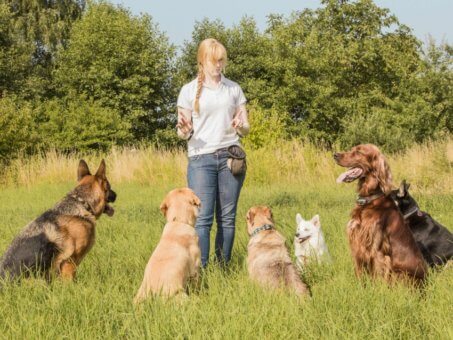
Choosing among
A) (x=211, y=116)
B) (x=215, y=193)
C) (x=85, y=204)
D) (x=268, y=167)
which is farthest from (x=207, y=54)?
(x=268, y=167)

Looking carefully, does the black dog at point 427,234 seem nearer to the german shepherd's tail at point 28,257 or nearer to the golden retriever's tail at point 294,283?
the golden retriever's tail at point 294,283

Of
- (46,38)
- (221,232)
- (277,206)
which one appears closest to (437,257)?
(221,232)

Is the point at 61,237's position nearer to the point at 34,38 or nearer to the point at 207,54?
the point at 207,54

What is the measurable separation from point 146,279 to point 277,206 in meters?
6.69

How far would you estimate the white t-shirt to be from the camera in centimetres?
581

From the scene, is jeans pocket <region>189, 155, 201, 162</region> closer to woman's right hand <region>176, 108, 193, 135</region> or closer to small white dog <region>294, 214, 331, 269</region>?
woman's right hand <region>176, 108, 193, 135</region>

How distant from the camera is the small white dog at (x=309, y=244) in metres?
6.21

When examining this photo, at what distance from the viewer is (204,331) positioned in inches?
144

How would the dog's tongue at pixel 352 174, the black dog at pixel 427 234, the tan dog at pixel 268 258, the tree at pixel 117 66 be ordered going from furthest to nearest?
the tree at pixel 117 66 < the black dog at pixel 427 234 < the dog's tongue at pixel 352 174 < the tan dog at pixel 268 258

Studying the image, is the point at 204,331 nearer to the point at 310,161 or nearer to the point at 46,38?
the point at 310,161

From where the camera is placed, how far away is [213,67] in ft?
18.9

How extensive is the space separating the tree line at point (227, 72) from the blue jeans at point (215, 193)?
88.4ft

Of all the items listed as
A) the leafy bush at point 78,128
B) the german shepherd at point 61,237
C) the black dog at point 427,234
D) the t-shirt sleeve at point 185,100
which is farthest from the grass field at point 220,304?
the leafy bush at point 78,128

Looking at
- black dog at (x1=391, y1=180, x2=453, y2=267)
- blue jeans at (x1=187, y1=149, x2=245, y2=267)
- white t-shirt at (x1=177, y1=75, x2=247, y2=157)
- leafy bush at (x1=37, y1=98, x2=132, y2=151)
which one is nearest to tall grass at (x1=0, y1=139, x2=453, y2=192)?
black dog at (x1=391, y1=180, x2=453, y2=267)
